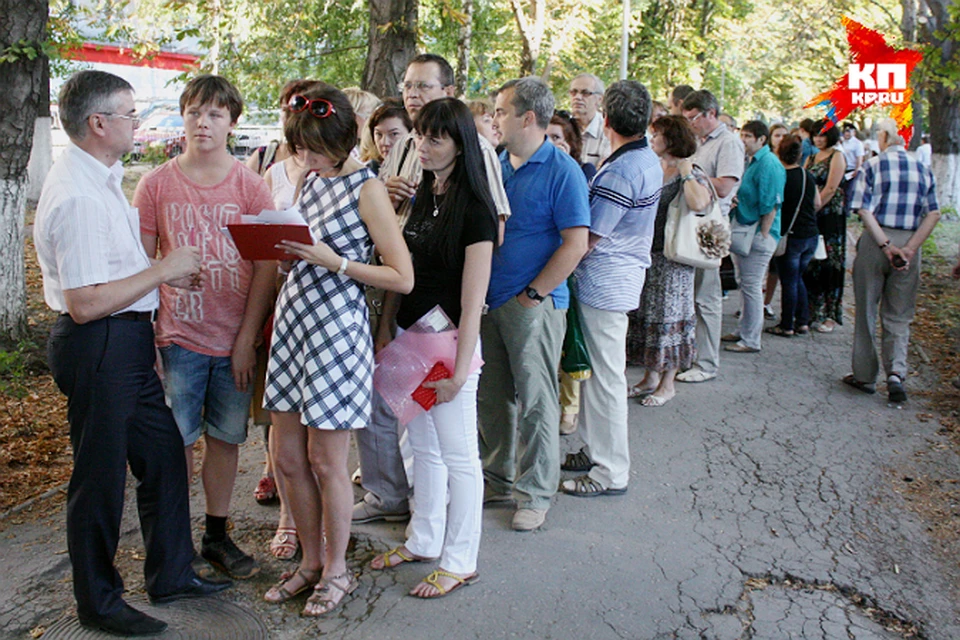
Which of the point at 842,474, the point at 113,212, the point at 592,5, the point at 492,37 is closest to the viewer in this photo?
the point at 113,212

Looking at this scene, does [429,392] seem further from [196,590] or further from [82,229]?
[82,229]

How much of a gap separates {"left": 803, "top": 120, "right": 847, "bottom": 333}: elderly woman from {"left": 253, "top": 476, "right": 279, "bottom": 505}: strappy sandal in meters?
6.20

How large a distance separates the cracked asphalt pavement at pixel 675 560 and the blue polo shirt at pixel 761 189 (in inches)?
102

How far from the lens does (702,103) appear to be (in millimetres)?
6922

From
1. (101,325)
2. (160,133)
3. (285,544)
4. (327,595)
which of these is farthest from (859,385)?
(160,133)

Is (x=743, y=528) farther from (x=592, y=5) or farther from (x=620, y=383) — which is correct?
(x=592, y=5)

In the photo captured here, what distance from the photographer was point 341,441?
3.39m

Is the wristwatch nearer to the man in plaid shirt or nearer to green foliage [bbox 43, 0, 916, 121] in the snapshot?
the man in plaid shirt

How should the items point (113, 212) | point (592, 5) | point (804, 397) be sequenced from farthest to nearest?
point (592, 5) → point (804, 397) → point (113, 212)

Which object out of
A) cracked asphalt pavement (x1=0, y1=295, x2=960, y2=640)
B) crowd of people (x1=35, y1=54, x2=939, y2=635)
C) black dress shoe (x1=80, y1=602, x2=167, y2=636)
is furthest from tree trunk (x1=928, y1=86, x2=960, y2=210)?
black dress shoe (x1=80, y1=602, x2=167, y2=636)

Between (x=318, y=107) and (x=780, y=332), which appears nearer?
(x=318, y=107)

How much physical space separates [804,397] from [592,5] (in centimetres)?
1586

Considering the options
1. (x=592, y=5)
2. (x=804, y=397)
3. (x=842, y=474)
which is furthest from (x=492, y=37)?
(x=842, y=474)

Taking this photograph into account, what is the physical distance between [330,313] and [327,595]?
3.71ft
